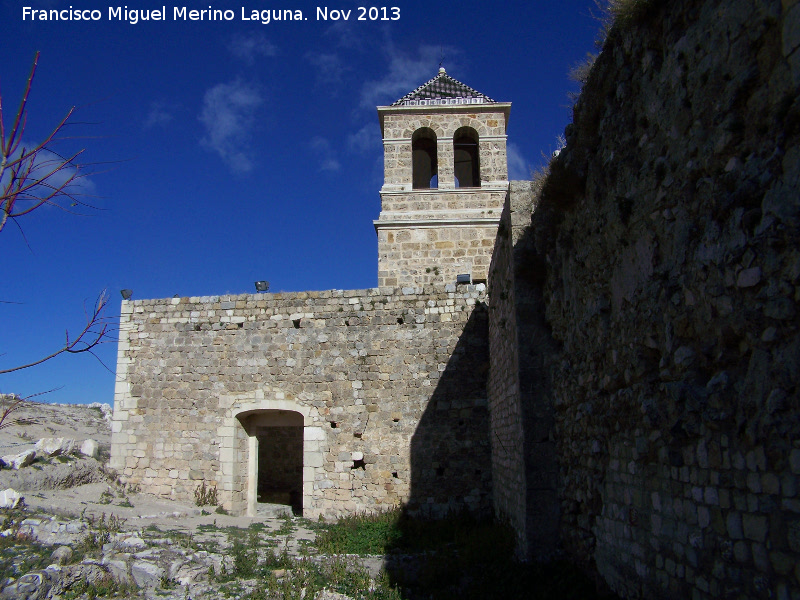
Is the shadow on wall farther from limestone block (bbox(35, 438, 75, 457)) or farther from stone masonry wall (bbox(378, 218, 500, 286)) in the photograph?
limestone block (bbox(35, 438, 75, 457))

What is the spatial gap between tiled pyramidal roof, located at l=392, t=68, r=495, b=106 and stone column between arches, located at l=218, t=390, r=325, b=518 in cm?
882

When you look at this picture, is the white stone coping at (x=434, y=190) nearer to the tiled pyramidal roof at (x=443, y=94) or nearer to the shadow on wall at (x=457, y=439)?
the tiled pyramidal roof at (x=443, y=94)

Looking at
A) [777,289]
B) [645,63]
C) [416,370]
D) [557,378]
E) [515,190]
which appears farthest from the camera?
[416,370]

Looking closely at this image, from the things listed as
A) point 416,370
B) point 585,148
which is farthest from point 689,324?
point 416,370

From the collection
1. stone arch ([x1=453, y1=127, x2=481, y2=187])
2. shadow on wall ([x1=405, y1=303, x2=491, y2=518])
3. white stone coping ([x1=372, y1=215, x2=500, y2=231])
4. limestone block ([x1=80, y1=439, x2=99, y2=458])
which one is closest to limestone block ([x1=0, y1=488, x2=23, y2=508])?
limestone block ([x1=80, y1=439, x2=99, y2=458])

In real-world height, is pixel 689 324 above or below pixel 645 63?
below

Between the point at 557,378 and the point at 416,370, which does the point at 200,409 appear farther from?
the point at 557,378

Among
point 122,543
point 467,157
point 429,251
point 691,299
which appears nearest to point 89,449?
point 122,543

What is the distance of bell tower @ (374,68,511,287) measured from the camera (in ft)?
Result: 48.3

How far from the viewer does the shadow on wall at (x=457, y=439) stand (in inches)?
394

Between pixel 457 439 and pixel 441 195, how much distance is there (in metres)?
6.96

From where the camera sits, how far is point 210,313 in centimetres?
1151

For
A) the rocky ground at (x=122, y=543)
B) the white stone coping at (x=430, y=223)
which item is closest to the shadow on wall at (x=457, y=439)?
the rocky ground at (x=122, y=543)

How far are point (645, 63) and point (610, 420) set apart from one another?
2.36 m
